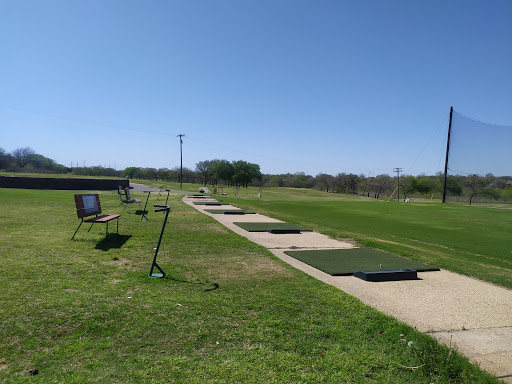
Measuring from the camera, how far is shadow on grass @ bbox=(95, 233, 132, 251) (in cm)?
771

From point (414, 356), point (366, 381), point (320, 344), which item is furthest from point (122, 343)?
point (414, 356)

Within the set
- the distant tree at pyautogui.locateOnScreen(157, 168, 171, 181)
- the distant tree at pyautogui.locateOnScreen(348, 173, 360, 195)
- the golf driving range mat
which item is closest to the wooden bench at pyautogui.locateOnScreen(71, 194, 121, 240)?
the golf driving range mat

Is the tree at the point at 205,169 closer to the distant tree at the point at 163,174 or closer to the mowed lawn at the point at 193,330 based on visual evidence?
the distant tree at the point at 163,174

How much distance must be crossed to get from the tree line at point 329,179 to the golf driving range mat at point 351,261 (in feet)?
186

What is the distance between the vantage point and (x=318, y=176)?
10712cm

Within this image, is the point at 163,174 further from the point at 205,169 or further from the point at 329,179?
the point at 329,179

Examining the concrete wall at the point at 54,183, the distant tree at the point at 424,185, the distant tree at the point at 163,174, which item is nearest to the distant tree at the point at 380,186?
the distant tree at the point at 424,185

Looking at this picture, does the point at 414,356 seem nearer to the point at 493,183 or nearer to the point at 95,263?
the point at 95,263

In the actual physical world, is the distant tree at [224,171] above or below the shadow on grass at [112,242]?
above

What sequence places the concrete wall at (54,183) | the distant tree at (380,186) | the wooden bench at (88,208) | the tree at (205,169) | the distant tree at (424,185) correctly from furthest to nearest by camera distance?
the tree at (205,169)
the distant tree at (380,186)
the distant tree at (424,185)
the concrete wall at (54,183)
the wooden bench at (88,208)

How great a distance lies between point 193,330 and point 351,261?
5156 mm

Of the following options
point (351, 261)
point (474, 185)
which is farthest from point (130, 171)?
point (351, 261)

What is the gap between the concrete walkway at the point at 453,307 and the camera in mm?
3752

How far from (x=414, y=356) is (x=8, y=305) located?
4.46 m
